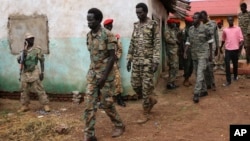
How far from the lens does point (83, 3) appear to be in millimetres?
8422

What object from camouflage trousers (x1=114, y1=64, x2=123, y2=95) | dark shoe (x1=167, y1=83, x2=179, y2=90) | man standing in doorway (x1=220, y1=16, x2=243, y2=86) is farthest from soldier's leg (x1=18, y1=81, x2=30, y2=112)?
man standing in doorway (x1=220, y1=16, x2=243, y2=86)

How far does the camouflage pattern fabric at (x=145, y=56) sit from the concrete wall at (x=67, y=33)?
1805 mm

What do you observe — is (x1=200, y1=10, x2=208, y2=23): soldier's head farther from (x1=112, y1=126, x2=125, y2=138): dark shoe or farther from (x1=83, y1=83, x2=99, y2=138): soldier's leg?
(x1=83, y1=83, x2=99, y2=138): soldier's leg

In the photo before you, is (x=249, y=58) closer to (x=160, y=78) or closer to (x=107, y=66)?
(x=160, y=78)

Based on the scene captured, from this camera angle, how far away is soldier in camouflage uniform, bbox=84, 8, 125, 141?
521 centimetres

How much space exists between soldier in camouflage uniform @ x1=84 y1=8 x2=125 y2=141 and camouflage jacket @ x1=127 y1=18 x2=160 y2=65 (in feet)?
3.26

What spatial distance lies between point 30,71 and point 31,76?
11cm

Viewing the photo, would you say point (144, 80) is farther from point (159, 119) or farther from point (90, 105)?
point (90, 105)

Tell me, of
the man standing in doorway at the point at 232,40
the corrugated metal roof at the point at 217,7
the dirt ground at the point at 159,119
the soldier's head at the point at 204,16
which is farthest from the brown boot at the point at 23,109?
the corrugated metal roof at the point at 217,7

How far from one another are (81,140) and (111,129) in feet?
2.20

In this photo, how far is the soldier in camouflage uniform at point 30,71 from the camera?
7512mm

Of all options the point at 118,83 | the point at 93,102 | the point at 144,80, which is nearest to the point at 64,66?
the point at 118,83

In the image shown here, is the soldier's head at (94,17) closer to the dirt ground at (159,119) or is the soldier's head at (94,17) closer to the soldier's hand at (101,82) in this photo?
the soldier's hand at (101,82)

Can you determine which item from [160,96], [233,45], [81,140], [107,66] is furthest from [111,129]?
[233,45]
